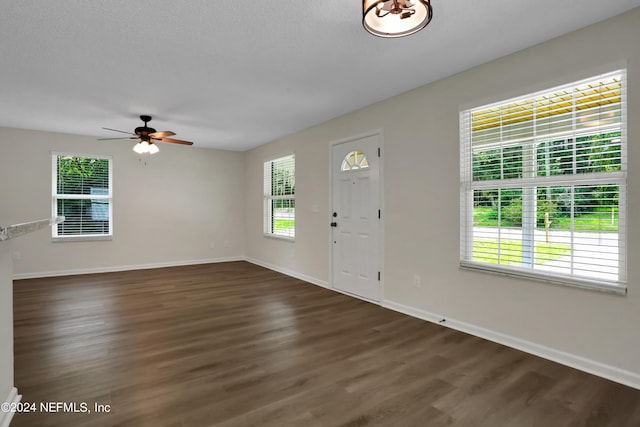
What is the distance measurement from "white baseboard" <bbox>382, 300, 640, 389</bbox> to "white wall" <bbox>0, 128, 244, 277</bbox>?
5115mm

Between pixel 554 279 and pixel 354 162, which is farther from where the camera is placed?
pixel 354 162

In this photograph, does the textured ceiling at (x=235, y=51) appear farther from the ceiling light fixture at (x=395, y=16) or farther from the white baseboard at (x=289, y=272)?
the white baseboard at (x=289, y=272)

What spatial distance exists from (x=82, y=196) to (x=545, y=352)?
23.1 feet

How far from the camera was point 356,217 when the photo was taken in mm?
4570

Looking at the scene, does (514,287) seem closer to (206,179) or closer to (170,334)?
(170,334)

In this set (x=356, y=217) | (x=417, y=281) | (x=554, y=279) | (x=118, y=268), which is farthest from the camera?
(x=118, y=268)

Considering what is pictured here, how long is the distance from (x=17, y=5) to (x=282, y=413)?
10.1 feet

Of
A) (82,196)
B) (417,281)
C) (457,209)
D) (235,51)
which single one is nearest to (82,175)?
(82,196)

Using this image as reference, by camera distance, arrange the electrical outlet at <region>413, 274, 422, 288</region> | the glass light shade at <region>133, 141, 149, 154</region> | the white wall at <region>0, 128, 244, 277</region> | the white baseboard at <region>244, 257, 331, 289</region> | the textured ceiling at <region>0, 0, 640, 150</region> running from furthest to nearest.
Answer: the white wall at <region>0, 128, 244, 277</region>
the white baseboard at <region>244, 257, 331, 289</region>
the glass light shade at <region>133, 141, 149, 154</region>
the electrical outlet at <region>413, 274, 422, 288</region>
the textured ceiling at <region>0, 0, 640, 150</region>

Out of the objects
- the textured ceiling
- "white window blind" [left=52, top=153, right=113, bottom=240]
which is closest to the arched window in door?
the textured ceiling

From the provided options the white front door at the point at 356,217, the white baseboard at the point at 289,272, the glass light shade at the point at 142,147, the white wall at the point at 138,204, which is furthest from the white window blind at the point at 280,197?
the glass light shade at the point at 142,147

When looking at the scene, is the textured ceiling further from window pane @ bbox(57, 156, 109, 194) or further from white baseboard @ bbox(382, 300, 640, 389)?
white baseboard @ bbox(382, 300, 640, 389)

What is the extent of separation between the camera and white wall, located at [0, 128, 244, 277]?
5.55 metres

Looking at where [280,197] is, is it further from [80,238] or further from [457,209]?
[457,209]
